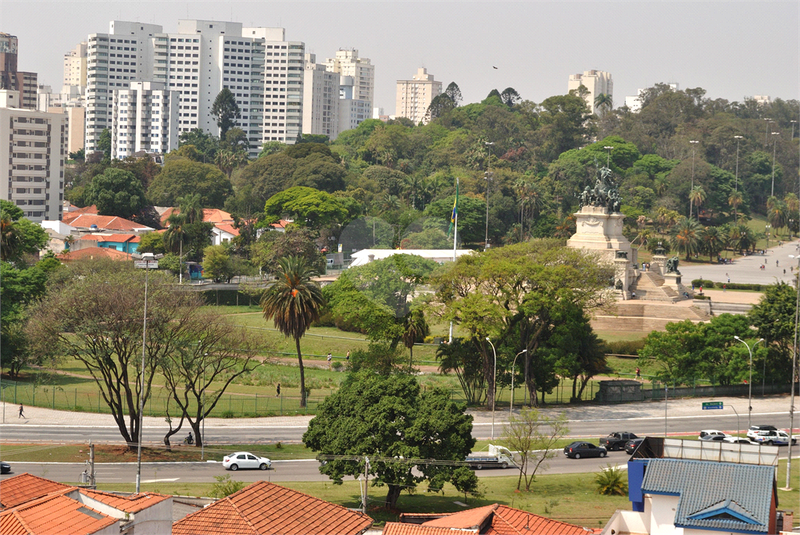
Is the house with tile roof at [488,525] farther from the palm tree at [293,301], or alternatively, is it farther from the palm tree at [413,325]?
the palm tree at [413,325]

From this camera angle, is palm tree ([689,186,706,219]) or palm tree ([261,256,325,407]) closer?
palm tree ([261,256,325,407])

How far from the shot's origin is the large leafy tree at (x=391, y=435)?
3653 centimetres

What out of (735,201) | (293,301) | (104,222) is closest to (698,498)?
(293,301)

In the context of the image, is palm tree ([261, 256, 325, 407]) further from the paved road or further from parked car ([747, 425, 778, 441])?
the paved road

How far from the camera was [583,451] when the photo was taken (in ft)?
150

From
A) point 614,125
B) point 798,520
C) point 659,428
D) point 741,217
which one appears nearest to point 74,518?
point 798,520

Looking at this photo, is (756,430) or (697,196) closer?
(756,430)

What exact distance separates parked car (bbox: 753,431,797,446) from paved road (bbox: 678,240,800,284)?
50.7 metres

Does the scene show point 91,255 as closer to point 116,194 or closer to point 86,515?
point 116,194

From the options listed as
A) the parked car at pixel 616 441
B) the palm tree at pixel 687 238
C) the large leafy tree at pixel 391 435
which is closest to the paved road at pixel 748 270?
the palm tree at pixel 687 238

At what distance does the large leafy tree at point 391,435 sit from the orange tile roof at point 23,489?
12020 mm

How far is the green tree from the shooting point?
125250 millimetres

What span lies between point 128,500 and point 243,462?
62.2 feet

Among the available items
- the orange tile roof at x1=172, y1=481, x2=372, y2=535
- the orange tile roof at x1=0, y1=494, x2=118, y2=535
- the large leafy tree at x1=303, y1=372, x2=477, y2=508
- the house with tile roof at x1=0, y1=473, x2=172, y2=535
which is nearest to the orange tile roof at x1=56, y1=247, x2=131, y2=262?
the large leafy tree at x1=303, y1=372, x2=477, y2=508
